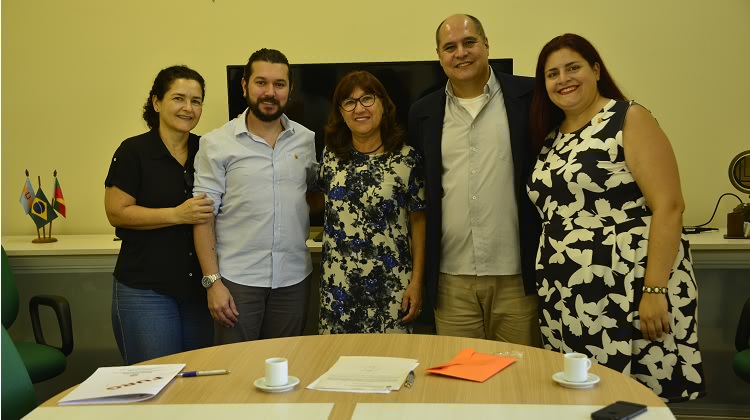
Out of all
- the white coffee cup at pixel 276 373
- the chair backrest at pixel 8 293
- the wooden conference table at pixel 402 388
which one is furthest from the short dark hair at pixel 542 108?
the chair backrest at pixel 8 293

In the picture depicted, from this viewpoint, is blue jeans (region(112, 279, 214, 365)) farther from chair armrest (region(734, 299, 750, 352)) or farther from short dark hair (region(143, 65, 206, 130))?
chair armrest (region(734, 299, 750, 352))

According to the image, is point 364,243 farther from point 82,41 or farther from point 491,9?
point 82,41

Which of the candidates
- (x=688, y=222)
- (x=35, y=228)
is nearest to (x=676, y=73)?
(x=688, y=222)

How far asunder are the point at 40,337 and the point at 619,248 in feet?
7.81

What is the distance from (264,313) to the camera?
2.71 m

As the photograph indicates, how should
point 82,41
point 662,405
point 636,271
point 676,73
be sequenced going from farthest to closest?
point 82,41
point 676,73
point 636,271
point 662,405

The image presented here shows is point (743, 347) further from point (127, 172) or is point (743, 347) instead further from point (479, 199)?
point (127, 172)

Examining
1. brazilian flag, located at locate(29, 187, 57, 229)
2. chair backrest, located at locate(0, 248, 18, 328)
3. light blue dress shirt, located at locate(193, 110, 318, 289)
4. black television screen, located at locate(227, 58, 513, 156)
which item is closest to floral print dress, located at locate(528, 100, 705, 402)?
light blue dress shirt, located at locate(193, 110, 318, 289)

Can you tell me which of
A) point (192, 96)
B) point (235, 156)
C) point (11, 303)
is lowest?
point (11, 303)

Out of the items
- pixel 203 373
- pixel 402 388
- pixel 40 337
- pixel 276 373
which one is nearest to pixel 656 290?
pixel 402 388

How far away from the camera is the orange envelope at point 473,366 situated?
65.8 inches

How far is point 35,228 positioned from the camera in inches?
157

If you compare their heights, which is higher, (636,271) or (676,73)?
(676,73)

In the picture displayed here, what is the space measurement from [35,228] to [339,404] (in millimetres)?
3071
